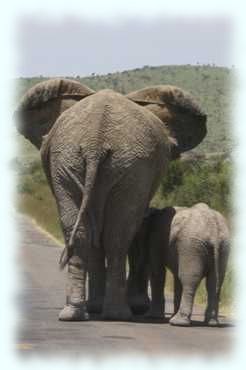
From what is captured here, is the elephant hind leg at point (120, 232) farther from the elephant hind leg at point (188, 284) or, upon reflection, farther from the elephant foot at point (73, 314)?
the elephant hind leg at point (188, 284)

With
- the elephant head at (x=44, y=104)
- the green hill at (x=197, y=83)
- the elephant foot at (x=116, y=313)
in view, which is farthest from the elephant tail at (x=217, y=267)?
the green hill at (x=197, y=83)

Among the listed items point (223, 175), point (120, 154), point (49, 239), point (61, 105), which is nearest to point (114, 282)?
point (120, 154)

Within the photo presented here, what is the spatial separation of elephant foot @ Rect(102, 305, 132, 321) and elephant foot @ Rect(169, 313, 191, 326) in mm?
683

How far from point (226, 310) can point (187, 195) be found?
18.6 metres

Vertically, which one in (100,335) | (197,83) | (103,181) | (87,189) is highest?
(197,83)

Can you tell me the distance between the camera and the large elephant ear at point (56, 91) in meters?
16.6

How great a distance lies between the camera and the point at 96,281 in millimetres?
16078

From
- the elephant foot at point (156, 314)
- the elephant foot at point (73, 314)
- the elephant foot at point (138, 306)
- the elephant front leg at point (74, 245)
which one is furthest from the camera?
the elephant foot at point (138, 306)

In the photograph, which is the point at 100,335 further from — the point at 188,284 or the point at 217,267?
the point at 217,267

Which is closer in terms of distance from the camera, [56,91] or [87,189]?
[87,189]

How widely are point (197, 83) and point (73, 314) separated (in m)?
93.9

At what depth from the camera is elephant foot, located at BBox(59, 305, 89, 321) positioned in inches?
595

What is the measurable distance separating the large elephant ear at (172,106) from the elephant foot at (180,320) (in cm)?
300

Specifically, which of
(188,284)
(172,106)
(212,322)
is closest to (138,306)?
(212,322)
